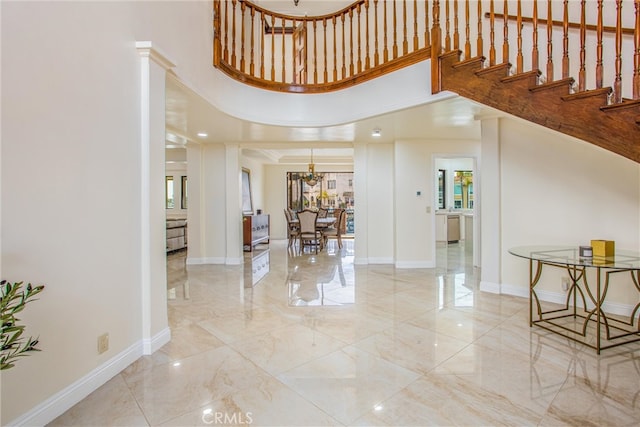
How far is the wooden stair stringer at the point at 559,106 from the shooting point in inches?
84.9

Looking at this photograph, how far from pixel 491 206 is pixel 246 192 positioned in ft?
19.7

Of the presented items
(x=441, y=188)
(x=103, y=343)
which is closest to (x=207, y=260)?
(x=103, y=343)

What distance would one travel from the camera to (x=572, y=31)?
3506mm

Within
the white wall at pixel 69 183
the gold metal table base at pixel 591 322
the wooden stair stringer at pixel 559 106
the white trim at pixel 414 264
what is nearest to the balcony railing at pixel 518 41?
the wooden stair stringer at pixel 559 106

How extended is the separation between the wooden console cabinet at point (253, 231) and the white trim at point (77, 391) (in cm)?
511

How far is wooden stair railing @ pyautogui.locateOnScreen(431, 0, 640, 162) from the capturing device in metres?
2.18

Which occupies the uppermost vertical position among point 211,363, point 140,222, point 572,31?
point 572,31

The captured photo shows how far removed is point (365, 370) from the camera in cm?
220

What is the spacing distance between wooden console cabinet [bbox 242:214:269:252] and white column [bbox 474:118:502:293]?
5035 millimetres

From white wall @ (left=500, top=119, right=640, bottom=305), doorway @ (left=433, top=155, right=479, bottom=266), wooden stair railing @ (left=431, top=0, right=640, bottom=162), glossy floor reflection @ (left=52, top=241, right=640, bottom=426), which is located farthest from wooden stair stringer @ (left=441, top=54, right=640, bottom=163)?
doorway @ (left=433, top=155, right=479, bottom=266)

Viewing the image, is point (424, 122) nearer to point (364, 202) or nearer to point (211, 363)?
point (364, 202)

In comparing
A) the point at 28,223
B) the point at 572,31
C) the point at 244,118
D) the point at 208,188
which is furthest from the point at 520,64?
the point at 208,188

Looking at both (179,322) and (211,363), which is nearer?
(211,363)

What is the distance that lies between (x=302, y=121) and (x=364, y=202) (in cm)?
213
